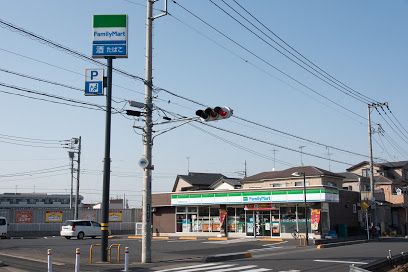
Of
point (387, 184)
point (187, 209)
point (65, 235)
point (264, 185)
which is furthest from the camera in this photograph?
point (387, 184)

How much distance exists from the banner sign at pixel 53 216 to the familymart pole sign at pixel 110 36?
1409 inches

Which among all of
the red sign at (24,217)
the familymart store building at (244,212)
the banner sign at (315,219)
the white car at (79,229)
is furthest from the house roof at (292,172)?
the red sign at (24,217)

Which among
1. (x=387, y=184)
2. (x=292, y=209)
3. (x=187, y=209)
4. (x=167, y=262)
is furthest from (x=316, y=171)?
(x=167, y=262)

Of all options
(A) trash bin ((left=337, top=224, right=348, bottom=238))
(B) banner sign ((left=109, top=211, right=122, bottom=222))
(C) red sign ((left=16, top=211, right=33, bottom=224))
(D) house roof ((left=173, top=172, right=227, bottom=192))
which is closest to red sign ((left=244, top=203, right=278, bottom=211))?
(A) trash bin ((left=337, top=224, right=348, bottom=238))

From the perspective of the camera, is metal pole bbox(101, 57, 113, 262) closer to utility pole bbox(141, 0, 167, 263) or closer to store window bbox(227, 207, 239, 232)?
utility pole bbox(141, 0, 167, 263)

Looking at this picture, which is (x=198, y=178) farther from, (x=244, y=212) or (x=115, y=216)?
(x=244, y=212)

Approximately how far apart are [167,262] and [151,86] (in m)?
7.48

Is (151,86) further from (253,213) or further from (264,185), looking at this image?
(264,185)

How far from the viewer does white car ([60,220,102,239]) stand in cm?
4244

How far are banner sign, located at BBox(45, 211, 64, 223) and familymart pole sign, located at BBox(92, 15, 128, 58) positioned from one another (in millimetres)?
35798

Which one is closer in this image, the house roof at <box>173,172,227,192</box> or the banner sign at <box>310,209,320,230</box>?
the banner sign at <box>310,209,320,230</box>

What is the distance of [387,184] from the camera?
62.9 m

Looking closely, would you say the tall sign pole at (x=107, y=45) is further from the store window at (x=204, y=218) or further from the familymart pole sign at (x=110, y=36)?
the store window at (x=204, y=218)

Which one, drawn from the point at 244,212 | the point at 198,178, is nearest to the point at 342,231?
the point at 244,212
